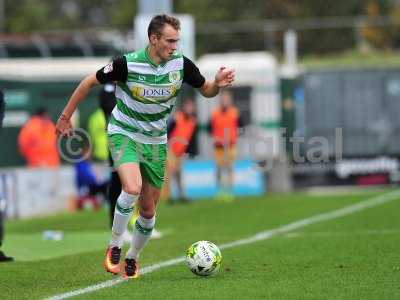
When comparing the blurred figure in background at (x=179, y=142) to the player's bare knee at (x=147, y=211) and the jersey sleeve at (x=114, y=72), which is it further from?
the jersey sleeve at (x=114, y=72)

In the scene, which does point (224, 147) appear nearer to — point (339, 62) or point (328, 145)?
point (328, 145)

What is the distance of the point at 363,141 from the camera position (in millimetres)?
27719

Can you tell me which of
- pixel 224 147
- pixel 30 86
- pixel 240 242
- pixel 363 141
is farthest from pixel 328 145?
pixel 240 242

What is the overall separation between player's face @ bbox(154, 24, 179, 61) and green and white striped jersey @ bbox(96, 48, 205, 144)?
0.11 meters

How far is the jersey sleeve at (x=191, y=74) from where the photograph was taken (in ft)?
30.1

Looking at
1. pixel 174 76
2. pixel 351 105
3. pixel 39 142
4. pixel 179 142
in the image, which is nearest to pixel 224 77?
pixel 174 76

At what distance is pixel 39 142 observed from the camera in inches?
947

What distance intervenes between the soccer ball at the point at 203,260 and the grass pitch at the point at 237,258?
0.11 metres

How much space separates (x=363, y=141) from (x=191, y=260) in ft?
62.8

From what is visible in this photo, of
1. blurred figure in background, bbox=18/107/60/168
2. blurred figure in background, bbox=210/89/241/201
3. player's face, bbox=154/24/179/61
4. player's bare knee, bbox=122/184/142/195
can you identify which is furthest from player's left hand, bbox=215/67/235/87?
blurred figure in background, bbox=18/107/60/168

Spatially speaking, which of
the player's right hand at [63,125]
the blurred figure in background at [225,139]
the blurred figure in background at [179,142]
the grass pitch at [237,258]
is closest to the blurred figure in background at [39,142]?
the blurred figure in background at [179,142]

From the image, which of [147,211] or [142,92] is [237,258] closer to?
[147,211]

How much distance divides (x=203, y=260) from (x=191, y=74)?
1.50 m

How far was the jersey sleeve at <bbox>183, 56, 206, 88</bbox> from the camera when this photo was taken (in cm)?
919
